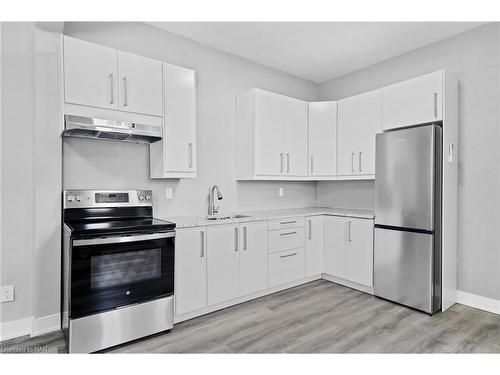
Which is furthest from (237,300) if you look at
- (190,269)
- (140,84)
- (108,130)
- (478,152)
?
(478,152)

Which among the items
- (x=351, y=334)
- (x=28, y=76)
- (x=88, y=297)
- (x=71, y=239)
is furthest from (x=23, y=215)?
(x=351, y=334)

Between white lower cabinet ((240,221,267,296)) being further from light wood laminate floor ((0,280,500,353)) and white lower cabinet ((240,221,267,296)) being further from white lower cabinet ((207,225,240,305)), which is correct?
light wood laminate floor ((0,280,500,353))

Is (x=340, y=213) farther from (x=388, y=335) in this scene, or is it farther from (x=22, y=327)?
(x=22, y=327)

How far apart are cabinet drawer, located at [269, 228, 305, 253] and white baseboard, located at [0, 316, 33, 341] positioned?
7.26 feet

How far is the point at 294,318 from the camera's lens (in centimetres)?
280

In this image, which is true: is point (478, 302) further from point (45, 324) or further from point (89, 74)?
point (89, 74)

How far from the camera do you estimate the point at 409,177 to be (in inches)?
118

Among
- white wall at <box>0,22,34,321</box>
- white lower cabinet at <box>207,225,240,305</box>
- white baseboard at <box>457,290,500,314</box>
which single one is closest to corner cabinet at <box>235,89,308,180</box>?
white lower cabinet at <box>207,225,240,305</box>

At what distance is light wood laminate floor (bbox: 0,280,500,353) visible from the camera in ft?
7.46

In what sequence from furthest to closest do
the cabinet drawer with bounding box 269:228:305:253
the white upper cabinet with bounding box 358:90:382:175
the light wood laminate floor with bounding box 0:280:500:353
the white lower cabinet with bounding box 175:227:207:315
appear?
the white upper cabinet with bounding box 358:90:382:175 → the cabinet drawer with bounding box 269:228:305:253 → the white lower cabinet with bounding box 175:227:207:315 → the light wood laminate floor with bounding box 0:280:500:353

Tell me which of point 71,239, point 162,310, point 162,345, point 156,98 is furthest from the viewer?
point 156,98

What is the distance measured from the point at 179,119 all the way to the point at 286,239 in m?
1.73

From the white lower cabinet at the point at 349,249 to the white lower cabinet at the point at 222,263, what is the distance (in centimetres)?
133

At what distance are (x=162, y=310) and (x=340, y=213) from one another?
227 centimetres
